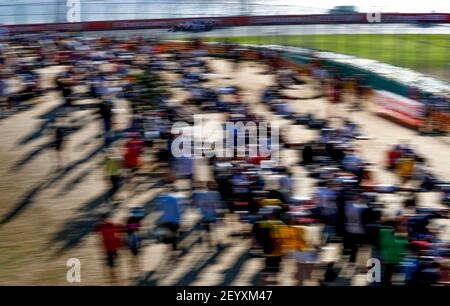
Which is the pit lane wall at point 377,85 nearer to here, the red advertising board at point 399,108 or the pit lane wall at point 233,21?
the red advertising board at point 399,108

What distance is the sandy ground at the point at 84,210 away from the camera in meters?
7.64

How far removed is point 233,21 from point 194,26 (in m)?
2.05

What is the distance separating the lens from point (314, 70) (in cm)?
2061

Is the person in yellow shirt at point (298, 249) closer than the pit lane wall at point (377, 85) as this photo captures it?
Yes

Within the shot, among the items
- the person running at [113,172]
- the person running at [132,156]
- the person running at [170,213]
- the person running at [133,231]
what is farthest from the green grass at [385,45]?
the person running at [133,231]

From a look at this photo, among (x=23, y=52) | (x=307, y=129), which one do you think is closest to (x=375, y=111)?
(x=307, y=129)

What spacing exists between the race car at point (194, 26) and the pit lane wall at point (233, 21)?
21 centimetres

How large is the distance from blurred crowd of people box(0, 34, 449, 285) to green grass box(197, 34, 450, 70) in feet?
25.6

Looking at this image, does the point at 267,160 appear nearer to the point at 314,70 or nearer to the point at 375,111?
the point at 375,111

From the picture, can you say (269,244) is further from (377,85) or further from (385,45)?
(385,45)

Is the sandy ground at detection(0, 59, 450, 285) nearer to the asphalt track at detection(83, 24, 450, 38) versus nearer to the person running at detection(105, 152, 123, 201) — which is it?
the person running at detection(105, 152, 123, 201)

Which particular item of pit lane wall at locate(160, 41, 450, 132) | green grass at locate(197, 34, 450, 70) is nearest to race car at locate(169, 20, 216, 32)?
green grass at locate(197, 34, 450, 70)

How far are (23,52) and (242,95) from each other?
9779mm

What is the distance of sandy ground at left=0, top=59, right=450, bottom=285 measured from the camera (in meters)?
7.64
